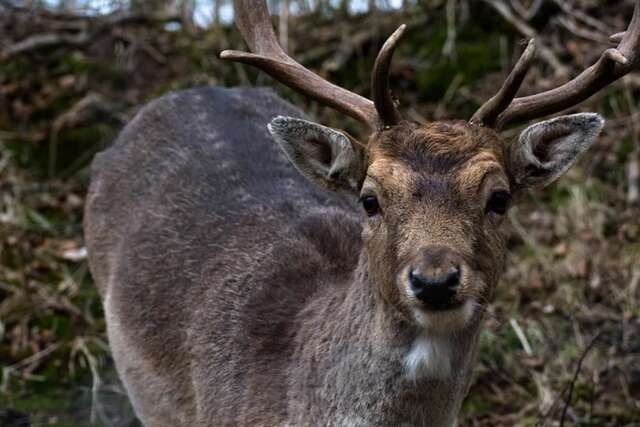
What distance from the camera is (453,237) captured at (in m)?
4.73

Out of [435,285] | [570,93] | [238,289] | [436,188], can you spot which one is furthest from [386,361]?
[570,93]

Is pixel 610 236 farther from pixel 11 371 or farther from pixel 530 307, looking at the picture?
pixel 11 371

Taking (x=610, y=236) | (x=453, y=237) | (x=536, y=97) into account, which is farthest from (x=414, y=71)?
(x=453, y=237)

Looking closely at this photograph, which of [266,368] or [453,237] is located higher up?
[453,237]

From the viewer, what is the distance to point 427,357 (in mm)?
5000

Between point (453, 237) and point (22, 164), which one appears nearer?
point (453, 237)

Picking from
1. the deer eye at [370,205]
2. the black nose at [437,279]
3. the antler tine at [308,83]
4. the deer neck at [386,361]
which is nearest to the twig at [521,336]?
the deer neck at [386,361]

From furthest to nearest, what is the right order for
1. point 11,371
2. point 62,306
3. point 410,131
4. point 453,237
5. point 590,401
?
point 62,306, point 11,371, point 590,401, point 410,131, point 453,237

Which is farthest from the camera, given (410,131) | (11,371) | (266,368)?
(11,371)

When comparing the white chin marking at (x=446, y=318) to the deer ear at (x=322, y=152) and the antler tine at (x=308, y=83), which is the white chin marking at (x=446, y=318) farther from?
the antler tine at (x=308, y=83)

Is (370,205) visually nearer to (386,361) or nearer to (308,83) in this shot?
(386,361)

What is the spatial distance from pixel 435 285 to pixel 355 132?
6.66 metres

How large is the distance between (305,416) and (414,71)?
6874 mm

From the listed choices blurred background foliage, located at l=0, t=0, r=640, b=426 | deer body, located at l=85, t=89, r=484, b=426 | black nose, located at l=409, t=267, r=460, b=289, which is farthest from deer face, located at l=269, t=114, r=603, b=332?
blurred background foliage, located at l=0, t=0, r=640, b=426
